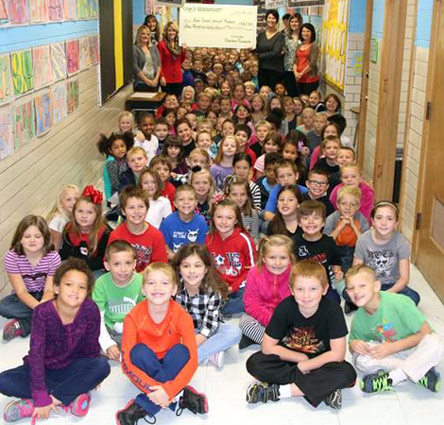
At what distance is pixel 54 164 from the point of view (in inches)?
264

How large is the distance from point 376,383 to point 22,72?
367 centimetres

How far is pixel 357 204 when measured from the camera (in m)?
5.42

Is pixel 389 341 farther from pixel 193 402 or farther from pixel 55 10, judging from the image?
pixel 55 10

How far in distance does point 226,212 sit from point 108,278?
1.06 metres

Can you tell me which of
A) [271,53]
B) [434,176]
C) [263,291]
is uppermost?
[271,53]

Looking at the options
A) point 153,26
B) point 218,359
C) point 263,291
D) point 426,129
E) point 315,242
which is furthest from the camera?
point 153,26

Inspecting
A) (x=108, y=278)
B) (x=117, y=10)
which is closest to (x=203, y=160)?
(x=108, y=278)

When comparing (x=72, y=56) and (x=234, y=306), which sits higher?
(x=72, y=56)

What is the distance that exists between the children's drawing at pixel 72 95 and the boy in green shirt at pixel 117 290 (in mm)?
3507

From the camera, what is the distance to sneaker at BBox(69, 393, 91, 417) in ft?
11.8

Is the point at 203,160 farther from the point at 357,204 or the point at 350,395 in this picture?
the point at 350,395

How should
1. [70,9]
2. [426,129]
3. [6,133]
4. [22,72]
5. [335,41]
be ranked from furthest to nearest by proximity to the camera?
[335,41], [70,9], [426,129], [22,72], [6,133]

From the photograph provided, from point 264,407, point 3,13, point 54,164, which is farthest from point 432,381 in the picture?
point 54,164

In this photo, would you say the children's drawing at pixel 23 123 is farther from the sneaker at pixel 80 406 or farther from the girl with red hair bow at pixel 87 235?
the sneaker at pixel 80 406
